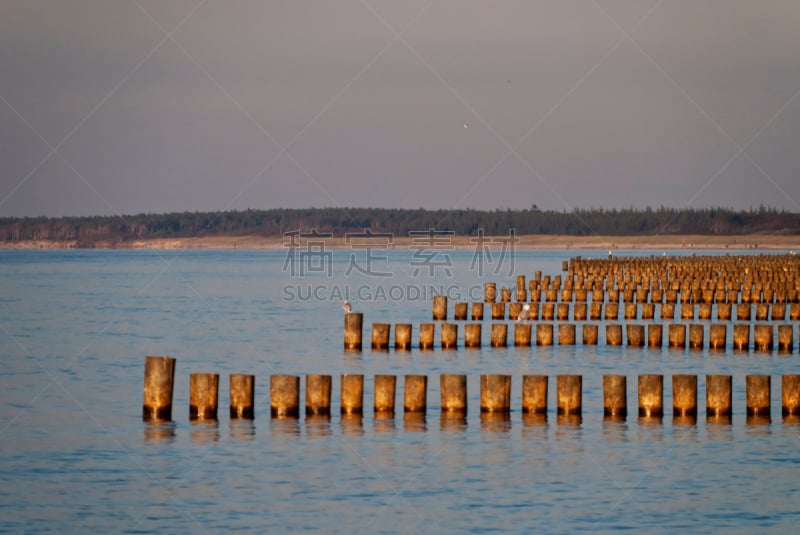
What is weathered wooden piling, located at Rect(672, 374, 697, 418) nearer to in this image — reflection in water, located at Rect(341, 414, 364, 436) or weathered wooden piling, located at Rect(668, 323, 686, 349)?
reflection in water, located at Rect(341, 414, 364, 436)

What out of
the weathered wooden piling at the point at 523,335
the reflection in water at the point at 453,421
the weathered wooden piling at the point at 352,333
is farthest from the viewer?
the weathered wooden piling at the point at 352,333

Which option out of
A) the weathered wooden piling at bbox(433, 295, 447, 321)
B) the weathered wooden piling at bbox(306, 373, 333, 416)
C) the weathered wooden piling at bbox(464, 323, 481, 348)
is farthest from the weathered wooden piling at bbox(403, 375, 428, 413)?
the weathered wooden piling at bbox(433, 295, 447, 321)

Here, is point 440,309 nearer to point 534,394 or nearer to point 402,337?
point 402,337

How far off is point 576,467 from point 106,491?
20.6ft

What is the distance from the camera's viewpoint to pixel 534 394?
77.5ft

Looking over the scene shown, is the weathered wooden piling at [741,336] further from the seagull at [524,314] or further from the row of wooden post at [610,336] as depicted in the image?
the seagull at [524,314]

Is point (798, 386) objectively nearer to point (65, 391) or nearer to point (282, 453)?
point (282, 453)

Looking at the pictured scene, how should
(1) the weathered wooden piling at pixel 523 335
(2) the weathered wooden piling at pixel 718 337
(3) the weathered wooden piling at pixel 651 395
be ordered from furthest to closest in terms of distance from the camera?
(1) the weathered wooden piling at pixel 523 335 → (2) the weathered wooden piling at pixel 718 337 → (3) the weathered wooden piling at pixel 651 395

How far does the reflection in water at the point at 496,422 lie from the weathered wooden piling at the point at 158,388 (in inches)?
195

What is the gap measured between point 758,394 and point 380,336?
15407 mm

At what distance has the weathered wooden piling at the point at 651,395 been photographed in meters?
23.0

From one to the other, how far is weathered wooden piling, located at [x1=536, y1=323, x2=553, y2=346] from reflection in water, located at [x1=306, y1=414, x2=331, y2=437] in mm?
14736

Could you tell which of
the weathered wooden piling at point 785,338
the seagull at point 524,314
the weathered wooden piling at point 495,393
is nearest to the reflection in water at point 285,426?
the weathered wooden piling at point 495,393

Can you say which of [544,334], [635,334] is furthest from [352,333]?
[635,334]
